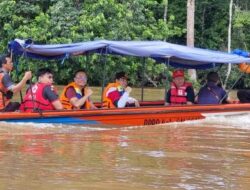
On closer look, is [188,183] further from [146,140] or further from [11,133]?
[11,133]

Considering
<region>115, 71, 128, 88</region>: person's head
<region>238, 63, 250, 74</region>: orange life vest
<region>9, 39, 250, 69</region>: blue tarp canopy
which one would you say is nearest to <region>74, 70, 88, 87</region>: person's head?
<region>9, 39, 250, 69</region>: blue tarp canopy

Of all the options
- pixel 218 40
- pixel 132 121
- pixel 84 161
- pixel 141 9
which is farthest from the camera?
pixel 218 40

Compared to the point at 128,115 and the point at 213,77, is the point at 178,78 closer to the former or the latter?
the point at 213,77

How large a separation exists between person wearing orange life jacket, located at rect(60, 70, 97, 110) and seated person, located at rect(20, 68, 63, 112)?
0.40m

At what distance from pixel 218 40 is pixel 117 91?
17.8 metres

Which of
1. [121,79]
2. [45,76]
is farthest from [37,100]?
[121,79]

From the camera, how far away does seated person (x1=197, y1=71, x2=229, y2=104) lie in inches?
473

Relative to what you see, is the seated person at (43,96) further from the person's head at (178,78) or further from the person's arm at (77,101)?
the person's head at (178,78)

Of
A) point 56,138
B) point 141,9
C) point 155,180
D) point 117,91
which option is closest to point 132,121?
point 117,91

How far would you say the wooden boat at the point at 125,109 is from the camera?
32.1 feet

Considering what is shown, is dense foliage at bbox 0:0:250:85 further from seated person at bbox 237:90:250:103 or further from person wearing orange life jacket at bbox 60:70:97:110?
person wearing orange life jacket at bbox 60:70:97:110

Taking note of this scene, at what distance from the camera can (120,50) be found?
34.9 feet

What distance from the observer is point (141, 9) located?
22.0 metres

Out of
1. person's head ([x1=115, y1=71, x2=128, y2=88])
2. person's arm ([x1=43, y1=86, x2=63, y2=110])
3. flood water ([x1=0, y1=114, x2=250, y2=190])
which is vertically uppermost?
person's head ([x1=115, y1=71, x2=128, y2=88])
